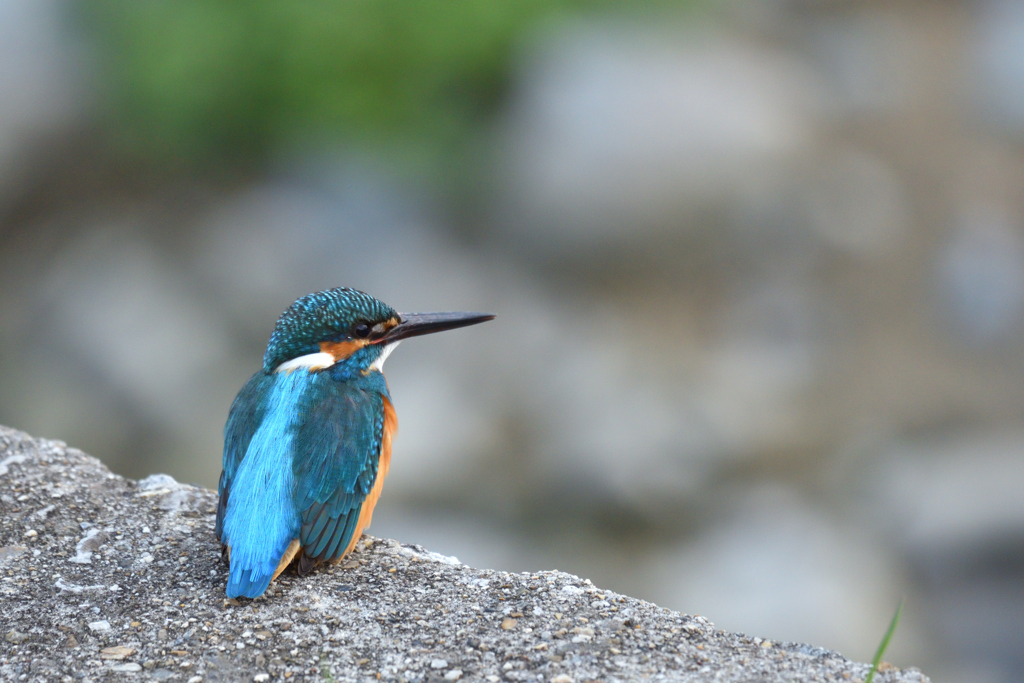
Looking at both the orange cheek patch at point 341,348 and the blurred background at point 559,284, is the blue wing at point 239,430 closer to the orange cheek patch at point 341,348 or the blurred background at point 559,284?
the orange cheek patch at point 341,348

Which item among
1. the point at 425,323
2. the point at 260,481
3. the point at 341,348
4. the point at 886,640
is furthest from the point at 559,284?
the point at 886,640

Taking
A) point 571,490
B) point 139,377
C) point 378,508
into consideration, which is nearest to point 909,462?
point 571,490

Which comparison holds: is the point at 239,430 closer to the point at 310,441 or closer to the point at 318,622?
the point at 310,441

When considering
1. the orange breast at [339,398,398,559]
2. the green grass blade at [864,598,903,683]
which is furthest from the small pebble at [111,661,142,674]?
the green grass blade at [864,598,903,683]

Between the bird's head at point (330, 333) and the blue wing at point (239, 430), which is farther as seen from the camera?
the bird's head at point (330, 333)

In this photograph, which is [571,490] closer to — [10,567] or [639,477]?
[639,477]

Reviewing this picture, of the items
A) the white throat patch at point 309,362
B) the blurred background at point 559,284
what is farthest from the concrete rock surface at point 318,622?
the blurred background at point 559,284

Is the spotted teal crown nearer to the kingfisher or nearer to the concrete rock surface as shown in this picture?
the kingfisher
